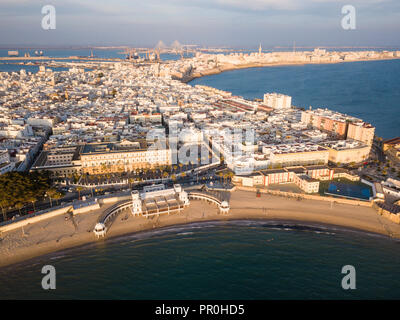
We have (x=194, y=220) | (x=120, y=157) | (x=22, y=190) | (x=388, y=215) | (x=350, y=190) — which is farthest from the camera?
(x=120, y=157)

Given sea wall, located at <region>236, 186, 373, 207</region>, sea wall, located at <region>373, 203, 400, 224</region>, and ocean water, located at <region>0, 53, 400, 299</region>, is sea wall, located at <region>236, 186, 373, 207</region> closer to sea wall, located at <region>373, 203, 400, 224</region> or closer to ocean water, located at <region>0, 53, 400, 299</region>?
sea wall, located at <region>373, 203, 400, 224</region>

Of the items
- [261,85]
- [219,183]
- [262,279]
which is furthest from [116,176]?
[261,85]

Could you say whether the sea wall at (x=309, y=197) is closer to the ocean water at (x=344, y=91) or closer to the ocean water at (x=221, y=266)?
the ocean water at (x=221, y=266)

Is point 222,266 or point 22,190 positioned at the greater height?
point 22,190

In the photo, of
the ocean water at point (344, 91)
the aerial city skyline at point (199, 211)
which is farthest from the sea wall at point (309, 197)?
the ocean water at point (344, 91)

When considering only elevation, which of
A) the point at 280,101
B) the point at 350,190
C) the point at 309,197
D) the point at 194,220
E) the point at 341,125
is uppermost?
the point at 280,101

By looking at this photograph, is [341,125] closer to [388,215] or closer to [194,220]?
[388,215]

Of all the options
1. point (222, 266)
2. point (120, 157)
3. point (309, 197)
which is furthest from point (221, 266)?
point (120, 157)
